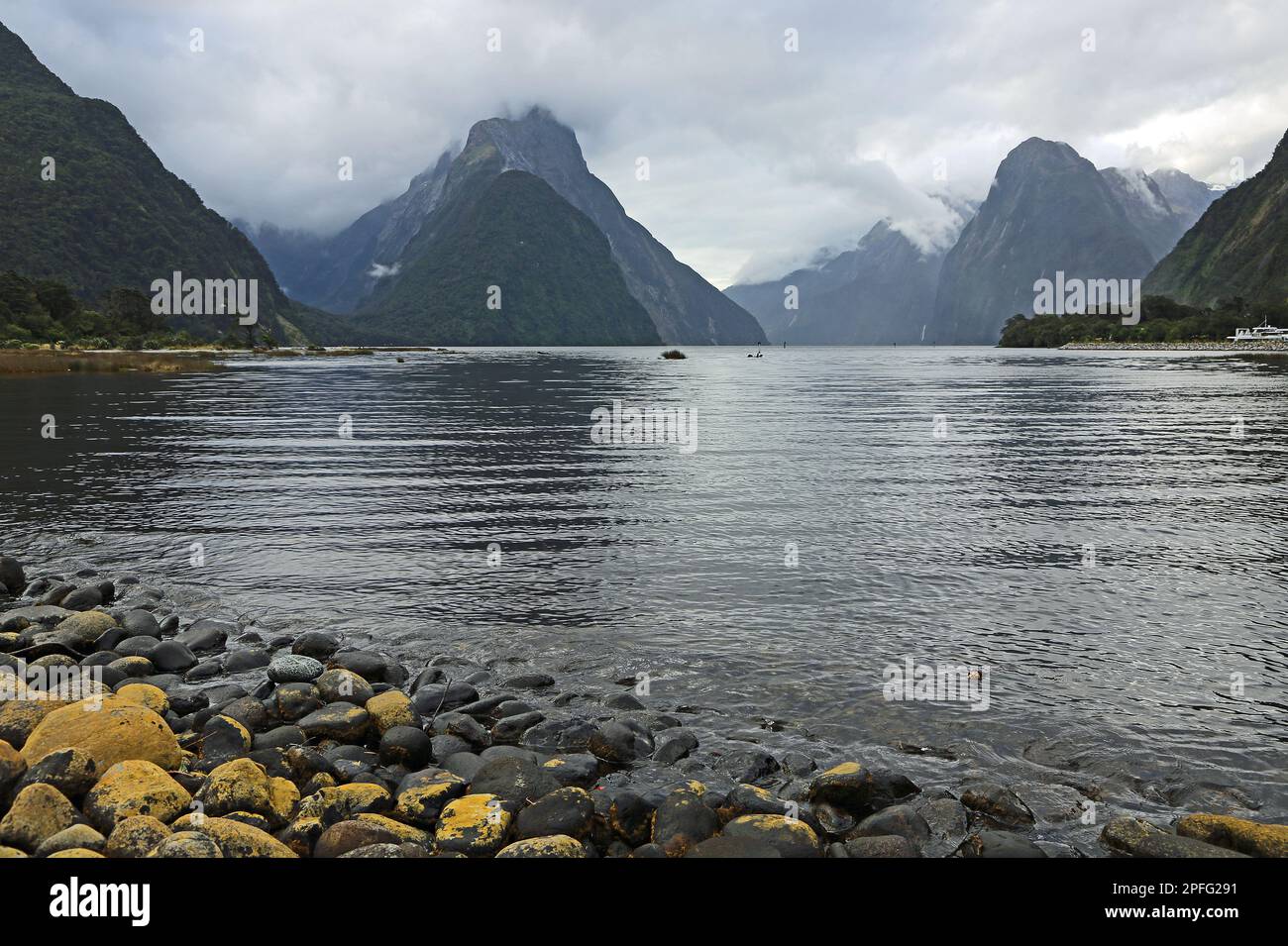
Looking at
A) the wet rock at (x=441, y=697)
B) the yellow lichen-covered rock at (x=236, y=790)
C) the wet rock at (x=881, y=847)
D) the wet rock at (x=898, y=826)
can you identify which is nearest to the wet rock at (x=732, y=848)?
the wet rock at (x=881, y=847)

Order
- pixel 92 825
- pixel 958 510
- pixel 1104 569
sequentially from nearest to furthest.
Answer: pixel 92 825, pixel 1104 569, pixel 958 510

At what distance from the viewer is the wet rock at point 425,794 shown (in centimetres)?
941

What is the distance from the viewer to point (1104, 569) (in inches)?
758

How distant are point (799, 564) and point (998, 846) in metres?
11.6

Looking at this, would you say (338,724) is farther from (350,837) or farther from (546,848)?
(546,848)

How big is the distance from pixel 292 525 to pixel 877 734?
19.6 metres

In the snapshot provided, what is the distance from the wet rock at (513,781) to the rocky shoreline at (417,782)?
0.10 ft

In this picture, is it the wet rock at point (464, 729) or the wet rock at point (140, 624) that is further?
the wet rock at point (140, 624)

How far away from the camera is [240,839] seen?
26.9 feet

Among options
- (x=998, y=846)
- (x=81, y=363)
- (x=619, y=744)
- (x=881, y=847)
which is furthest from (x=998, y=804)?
(x=81, y=363)

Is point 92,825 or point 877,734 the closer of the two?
point 92,825

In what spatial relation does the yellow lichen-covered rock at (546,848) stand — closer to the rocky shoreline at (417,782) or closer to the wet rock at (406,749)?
the rocky shoreline at (417,782)
